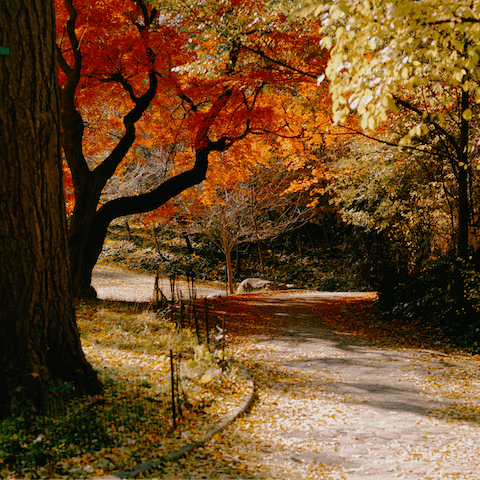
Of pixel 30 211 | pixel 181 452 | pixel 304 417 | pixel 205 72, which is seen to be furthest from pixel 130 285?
pixel 181 452

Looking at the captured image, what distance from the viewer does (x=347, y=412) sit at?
223 inches

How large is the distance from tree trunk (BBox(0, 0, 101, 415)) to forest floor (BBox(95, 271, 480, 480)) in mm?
1668

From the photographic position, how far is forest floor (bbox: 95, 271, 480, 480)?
4074mm

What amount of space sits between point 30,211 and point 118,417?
2134 millimetres

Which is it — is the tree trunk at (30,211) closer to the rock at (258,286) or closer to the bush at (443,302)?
the bush at (443,302)

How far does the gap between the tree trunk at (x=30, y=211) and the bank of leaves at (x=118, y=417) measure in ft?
1.05

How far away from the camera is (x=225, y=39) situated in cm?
894

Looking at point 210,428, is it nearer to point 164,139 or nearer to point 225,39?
point 225,39

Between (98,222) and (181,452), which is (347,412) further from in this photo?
(98,222)

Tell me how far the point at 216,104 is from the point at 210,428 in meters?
8.34

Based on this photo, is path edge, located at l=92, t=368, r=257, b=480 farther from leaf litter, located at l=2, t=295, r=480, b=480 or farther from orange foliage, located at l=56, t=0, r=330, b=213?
orange foliage, located at l=56, t=0, r=330, b=213

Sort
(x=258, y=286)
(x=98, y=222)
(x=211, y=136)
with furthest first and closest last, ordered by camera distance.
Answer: (x=258, y=286) < (x=211, y=136) < (x=98, y=222)

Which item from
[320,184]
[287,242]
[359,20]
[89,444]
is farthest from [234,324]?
[287,242]

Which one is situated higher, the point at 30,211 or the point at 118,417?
the point at 30,211
